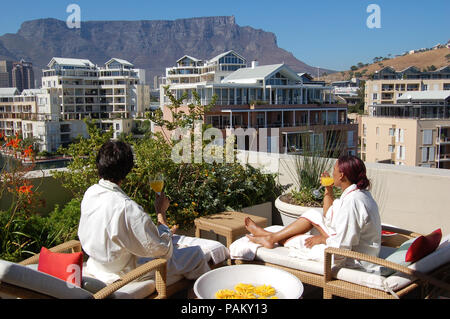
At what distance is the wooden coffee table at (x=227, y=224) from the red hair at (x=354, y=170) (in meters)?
1.07

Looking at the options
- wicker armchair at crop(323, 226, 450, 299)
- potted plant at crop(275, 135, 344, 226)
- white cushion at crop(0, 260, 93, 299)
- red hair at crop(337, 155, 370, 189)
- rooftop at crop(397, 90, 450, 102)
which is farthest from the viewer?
rooftop at crop(397, 90, 450, 102)

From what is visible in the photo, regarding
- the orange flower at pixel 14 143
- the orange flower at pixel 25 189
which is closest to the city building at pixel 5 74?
the orange flower at pixel 14 143

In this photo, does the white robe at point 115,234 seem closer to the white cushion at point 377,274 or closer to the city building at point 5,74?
the white cushion at point 377,274

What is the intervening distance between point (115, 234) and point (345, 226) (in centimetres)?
141

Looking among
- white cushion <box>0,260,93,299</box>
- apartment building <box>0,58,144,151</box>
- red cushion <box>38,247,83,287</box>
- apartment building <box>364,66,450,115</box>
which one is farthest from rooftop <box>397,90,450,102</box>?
white cushion <box>0,260,93,299</box>

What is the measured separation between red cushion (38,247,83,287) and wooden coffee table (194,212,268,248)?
148 centimetres

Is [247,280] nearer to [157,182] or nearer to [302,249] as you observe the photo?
[302,249]

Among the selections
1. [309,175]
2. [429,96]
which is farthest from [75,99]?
[309,175]

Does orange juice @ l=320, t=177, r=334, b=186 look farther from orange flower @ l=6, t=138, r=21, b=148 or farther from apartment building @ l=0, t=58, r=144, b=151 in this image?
apartment building @ l=0, t=58, r=144, b=151

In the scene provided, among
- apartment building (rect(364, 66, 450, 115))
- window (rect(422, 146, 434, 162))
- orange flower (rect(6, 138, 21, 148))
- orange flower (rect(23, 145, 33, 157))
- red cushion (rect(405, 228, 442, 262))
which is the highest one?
apartment building (rect(364, 66, 450, 115))

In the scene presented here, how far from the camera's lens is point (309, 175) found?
4.68 meters

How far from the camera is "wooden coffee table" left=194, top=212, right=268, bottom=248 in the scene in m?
3.45

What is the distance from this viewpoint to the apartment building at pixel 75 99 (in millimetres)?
63656
